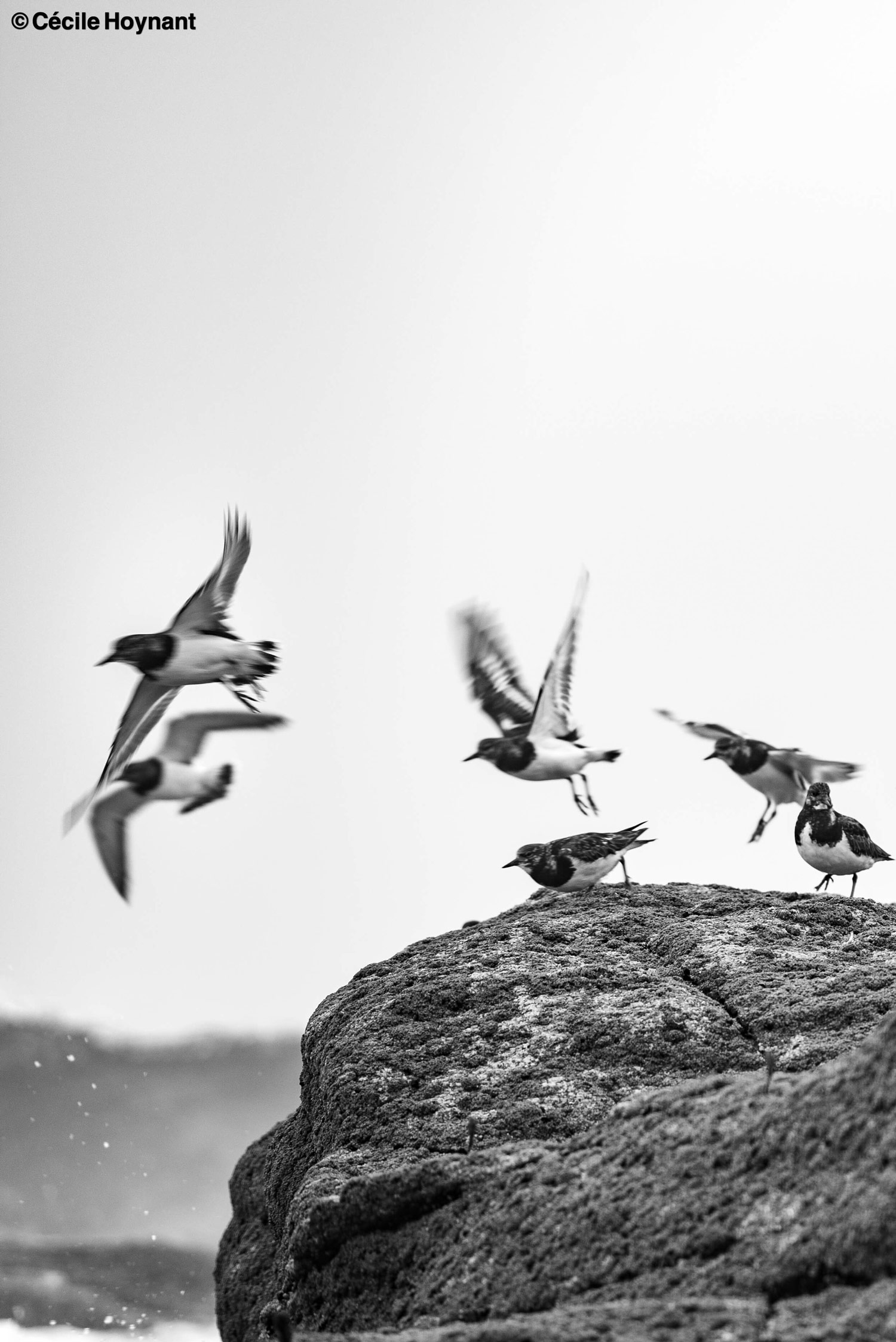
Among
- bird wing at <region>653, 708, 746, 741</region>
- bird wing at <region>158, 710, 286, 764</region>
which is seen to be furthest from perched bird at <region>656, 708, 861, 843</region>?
bird wing at <region>158, 710, 286, 764</region>

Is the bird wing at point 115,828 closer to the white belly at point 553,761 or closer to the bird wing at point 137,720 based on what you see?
the bird wing at point 137,720

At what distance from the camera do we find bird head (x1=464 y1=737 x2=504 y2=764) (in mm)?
7684

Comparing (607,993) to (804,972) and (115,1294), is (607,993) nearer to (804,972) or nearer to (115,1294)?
(804,972)

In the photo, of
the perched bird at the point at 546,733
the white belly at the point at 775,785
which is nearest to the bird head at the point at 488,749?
the perched bird at the point at 546,733

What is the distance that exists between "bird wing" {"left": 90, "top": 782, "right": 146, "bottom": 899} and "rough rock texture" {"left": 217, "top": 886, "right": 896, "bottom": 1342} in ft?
3.68

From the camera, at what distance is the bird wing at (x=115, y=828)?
20.0 ft

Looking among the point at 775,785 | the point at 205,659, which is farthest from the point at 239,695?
the point at 775,785

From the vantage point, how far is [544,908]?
267 inches

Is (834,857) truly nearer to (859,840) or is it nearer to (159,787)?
(859,840)

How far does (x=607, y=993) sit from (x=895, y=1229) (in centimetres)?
256

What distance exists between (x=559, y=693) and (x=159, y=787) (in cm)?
245

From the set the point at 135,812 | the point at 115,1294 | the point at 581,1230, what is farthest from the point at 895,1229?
the point at 115,1294

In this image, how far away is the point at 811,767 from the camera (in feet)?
22.7

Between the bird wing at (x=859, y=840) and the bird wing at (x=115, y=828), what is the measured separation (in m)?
3.62
